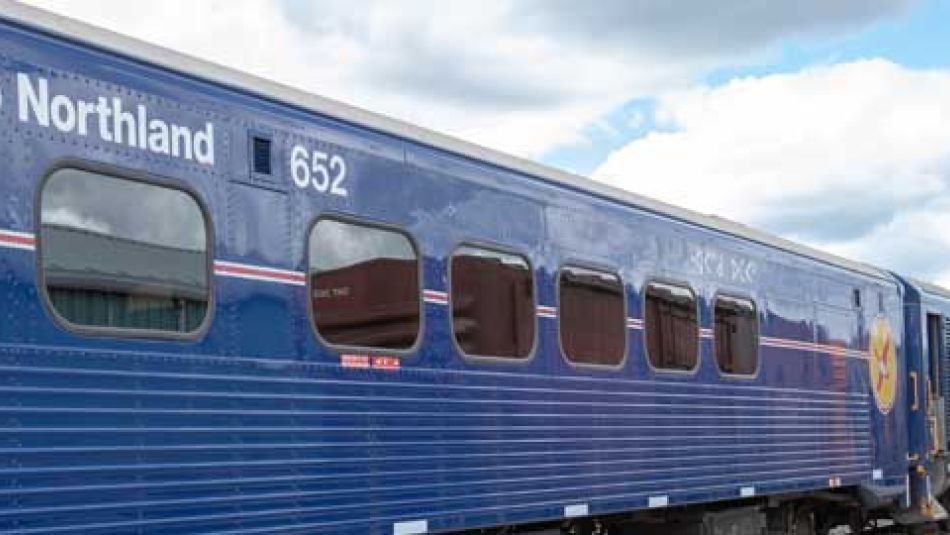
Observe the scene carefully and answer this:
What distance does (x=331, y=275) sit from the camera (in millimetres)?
6246

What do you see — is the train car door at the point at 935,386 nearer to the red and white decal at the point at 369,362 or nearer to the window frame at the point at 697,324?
the window frame at the point at 697,324

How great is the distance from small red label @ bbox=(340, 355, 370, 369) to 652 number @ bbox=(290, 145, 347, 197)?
813mm

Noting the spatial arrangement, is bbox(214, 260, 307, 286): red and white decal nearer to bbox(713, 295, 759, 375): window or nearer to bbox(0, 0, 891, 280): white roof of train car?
bbox(0, 0, 891, 280): white roof of train car

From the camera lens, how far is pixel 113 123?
5156 mm

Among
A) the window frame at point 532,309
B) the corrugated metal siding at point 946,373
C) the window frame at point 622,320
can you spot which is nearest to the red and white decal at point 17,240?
the window frame at point 532,309

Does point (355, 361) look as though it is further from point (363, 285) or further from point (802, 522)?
point (802, 522)

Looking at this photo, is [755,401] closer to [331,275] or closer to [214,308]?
[331,275]

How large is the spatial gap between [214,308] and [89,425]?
873 mm

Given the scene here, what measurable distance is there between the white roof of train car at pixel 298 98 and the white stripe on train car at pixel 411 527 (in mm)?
2067

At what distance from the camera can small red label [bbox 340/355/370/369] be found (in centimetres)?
622

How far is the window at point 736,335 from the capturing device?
33.1 ft

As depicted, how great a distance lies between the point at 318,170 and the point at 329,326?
2.53 ft

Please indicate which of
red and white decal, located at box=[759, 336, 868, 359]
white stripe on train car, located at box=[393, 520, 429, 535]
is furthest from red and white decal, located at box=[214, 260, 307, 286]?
red and white decal, located at box=[759, 336, 868, 359]

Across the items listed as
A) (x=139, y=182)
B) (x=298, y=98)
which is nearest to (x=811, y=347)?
(x=298, y=98)
